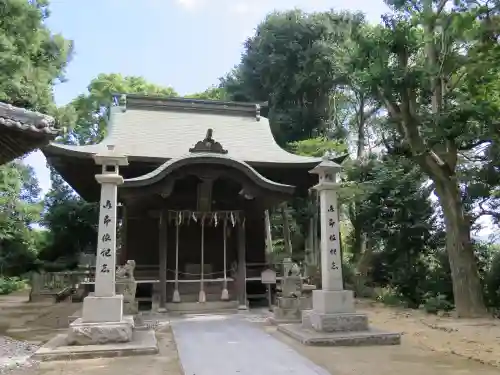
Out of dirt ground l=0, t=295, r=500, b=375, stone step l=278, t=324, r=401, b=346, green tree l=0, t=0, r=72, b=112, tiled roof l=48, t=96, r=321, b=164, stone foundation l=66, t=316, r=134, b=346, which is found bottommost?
dirt ground l=0, t=295, r=500, b=375

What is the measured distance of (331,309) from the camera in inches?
297

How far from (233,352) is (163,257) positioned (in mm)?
5286

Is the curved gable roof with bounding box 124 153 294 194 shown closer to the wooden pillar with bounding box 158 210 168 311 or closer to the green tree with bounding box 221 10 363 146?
the wooden pillar with bounding box 158 210 168 311

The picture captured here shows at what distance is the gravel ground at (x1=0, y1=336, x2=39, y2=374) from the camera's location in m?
5.72

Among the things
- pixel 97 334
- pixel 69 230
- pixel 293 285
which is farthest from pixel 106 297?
pixel 69 230

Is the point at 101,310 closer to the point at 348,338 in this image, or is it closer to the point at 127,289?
the point at 127,289

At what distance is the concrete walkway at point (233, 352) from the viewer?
5469 millimetres

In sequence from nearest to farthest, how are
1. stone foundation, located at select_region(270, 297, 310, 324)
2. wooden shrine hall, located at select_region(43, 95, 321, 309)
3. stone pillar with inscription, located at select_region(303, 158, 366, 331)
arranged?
stone pillar with inscription, located at select_region(303, 158, 366, 331)
stone foundation, located at select_region(270, 297, 310, 324)
wooden shrine hall, located at select_region(43, 95, 321, 309)

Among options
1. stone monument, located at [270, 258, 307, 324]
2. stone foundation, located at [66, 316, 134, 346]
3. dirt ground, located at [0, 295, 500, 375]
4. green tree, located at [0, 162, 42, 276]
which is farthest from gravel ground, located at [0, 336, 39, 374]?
green tree, located at [0, 162, 42, 276]

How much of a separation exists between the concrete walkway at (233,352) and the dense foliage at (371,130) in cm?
567

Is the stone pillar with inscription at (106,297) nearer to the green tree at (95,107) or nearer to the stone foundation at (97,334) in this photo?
the stone foundation at (97,334)

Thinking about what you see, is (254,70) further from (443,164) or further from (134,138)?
(443,164)

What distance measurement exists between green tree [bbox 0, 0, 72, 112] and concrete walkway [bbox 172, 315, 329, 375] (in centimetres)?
868

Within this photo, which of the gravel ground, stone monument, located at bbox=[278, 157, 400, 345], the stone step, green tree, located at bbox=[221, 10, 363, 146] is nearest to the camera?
the gravel ground
